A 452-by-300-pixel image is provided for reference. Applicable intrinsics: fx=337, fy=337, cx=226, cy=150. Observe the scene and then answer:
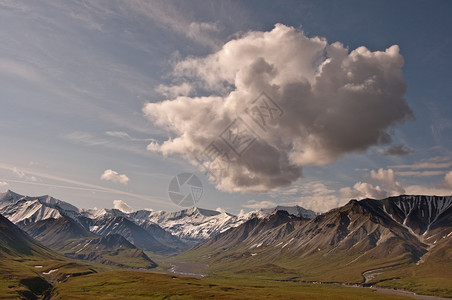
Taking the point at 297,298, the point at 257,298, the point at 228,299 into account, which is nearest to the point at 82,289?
the point at 228,299

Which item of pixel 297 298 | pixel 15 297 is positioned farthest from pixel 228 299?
pixel 15 297

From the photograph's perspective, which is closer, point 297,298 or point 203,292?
point 203,292

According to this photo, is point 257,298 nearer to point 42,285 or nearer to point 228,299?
point 228,299

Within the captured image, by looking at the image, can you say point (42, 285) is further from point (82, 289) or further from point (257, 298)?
point (257, 298)

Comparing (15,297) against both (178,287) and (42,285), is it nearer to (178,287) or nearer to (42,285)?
(42,285)

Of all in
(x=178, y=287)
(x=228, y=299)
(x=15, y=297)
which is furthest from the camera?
(x=178, y=287)

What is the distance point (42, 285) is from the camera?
19962 cm

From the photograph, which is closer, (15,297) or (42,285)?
(15,297)

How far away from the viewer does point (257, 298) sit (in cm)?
18162

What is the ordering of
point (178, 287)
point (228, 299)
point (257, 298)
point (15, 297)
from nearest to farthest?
point (15, 297) → point (228, 299) → point (257, 298) → point (178, 287)

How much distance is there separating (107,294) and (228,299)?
61532 mm

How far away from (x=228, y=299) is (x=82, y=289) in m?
82.5

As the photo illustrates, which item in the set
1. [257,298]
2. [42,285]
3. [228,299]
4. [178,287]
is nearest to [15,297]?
[42,285]

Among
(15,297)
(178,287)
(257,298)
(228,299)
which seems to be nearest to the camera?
(15,297)
